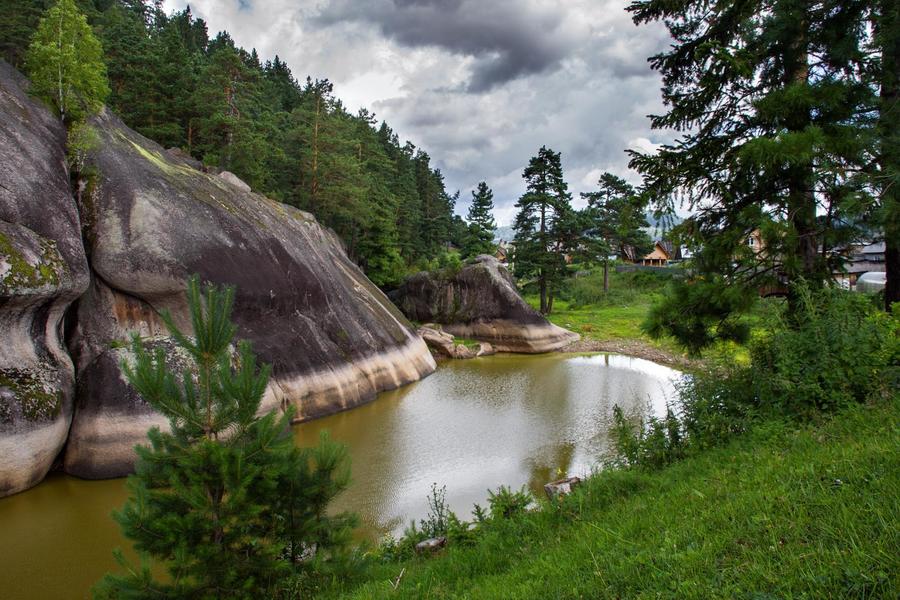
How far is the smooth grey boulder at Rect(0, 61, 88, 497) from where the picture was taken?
32.8 ft

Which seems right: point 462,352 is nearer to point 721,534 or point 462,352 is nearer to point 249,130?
point 249,130

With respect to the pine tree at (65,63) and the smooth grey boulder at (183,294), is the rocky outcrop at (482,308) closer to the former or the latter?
the smooth grey boulder at (183,294)

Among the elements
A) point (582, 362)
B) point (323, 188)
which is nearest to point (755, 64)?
point (582, 362)

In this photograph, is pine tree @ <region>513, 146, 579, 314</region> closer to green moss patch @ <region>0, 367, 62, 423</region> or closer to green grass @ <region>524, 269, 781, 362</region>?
green grass @ <region>524, 269, 781, 362</region>

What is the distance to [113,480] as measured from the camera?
434 inches

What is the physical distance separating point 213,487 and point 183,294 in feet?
36.7

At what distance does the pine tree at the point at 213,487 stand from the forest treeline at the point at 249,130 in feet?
80.6

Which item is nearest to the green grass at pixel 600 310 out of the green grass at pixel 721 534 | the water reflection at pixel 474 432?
the water reflection at pixel 474 432

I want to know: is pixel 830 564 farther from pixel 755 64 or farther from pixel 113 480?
pixel 113 480

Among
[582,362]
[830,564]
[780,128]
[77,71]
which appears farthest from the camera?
[582,362]

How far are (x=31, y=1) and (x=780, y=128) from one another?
1440 inches

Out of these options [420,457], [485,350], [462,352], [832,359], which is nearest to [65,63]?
[420,457]

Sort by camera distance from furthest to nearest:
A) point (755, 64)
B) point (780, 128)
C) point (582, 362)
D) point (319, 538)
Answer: point (582, 362)
point (755, 64)
point (780, 128)
point (319, 538)

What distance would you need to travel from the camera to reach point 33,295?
34.0 ft
